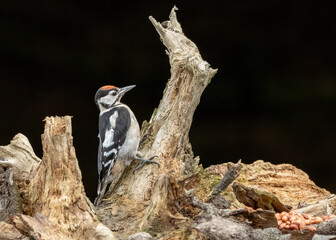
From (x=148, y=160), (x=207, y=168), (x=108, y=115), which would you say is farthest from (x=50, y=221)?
(x=108, y=115)

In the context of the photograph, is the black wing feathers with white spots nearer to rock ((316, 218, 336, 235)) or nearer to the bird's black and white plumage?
the bird's black and white plumage

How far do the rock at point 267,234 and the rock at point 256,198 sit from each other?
17.9 inches

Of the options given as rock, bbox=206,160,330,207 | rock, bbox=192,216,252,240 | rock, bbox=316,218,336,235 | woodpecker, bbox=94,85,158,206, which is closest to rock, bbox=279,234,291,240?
rock, bbox=192,216,252,240

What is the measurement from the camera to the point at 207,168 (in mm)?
3926

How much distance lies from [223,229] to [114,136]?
5.31 feet

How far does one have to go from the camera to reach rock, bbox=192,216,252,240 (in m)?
2.73

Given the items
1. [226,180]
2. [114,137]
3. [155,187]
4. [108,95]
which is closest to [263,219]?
[226,180]

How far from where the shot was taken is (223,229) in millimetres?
2750

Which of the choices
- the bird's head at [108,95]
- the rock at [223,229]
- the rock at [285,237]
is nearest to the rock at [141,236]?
the rock at [223,229]

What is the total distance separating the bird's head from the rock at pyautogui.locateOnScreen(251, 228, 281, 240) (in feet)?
6.00

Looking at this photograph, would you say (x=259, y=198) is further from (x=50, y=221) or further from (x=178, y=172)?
(x=50, y=221)

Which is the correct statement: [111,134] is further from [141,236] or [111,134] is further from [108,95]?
[141,236]

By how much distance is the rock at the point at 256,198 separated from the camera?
3.28 metres

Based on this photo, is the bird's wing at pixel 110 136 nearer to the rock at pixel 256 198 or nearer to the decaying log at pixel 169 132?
the decaying log at pixel 169 132
